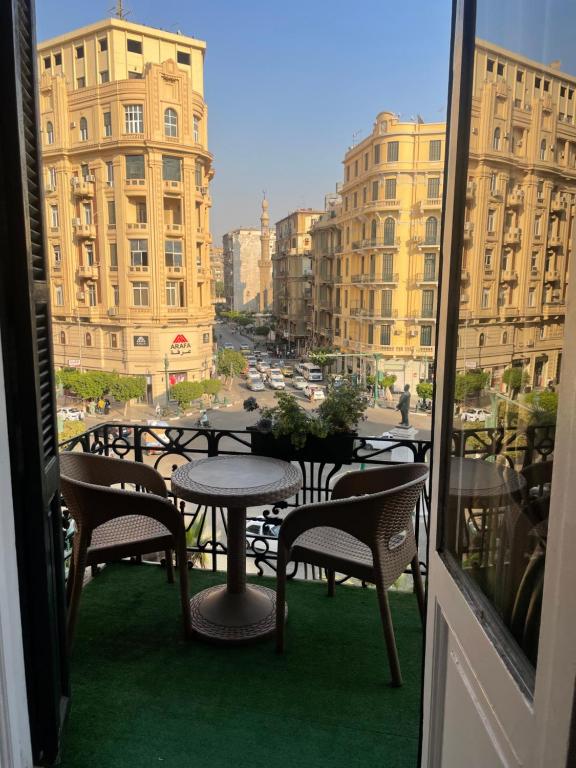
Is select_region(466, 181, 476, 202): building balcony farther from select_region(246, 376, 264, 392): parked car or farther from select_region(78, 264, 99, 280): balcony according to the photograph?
select_region(78, 264, 99, 280): balcony

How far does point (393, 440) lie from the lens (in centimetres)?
266

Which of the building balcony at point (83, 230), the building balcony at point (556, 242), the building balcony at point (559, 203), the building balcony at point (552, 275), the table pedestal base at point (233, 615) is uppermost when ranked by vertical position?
the building balcony at point (83, 230)

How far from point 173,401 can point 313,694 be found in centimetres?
415

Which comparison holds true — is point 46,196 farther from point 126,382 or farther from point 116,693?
point 126,382

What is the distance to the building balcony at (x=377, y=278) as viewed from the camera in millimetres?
5535

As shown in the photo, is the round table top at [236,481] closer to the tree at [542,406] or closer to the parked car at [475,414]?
the parked car at [475,414]

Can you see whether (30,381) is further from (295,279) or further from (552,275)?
(295,279)

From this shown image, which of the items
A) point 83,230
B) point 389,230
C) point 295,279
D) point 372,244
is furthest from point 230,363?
Result: point 83,230

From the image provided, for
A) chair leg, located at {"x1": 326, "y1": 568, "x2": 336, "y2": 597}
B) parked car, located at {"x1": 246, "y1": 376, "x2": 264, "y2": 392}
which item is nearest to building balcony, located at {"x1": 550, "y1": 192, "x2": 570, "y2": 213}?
chair leg, located at {"x1": 326, "y1": 568, "x2": 336, "y2": 597}

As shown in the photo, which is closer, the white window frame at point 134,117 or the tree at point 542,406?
the tree at point 542,406

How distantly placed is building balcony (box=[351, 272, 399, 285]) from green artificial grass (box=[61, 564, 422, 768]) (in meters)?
3.75

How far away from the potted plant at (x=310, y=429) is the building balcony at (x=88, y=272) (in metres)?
6.38

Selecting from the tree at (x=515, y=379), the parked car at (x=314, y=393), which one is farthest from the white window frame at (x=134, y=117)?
the tree at (x=515, y=379)

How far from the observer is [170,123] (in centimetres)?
877
